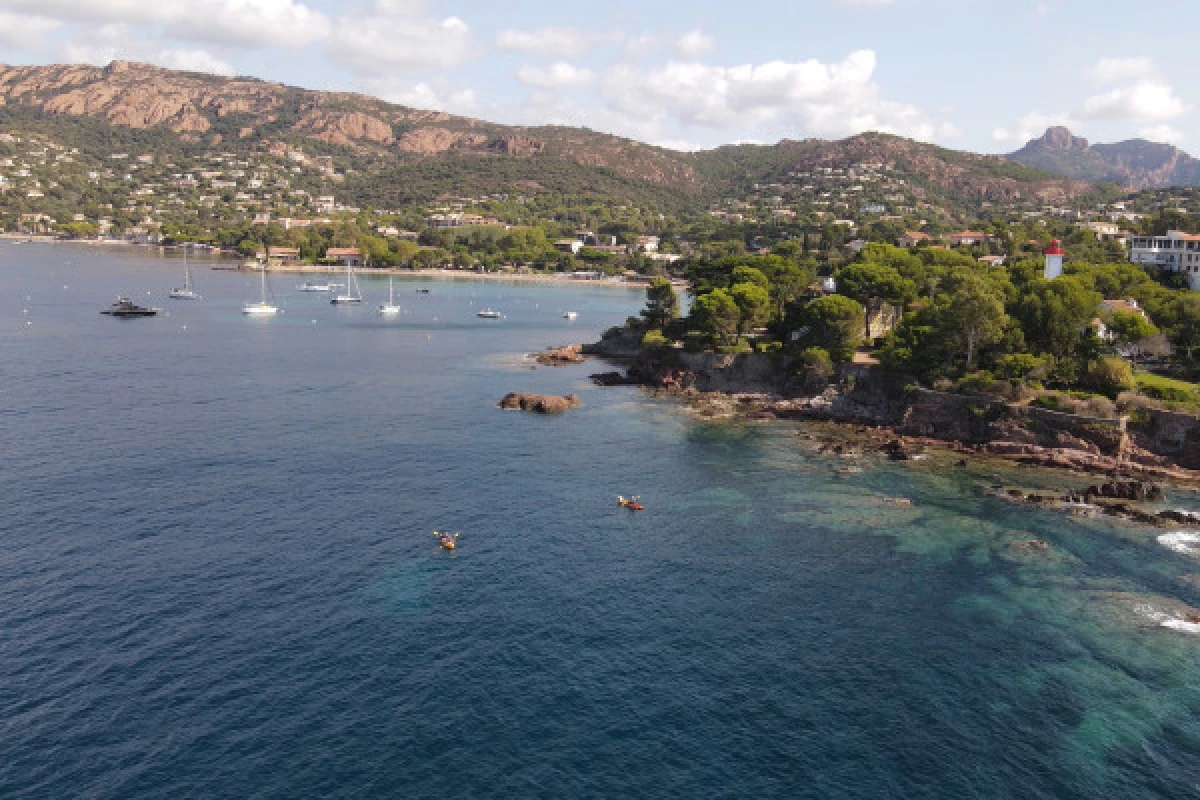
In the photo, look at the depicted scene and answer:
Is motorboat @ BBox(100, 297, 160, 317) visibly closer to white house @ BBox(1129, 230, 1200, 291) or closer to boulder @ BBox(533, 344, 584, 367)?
boulder @ BBox(533, 344, 584, 367)

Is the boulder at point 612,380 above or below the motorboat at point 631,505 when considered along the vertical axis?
above

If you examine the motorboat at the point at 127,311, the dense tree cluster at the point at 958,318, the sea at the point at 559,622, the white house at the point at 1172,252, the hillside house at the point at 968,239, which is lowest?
the sea at the point at 559,622

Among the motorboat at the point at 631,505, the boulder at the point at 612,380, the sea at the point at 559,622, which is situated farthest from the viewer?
the boulder at the point at 612,380

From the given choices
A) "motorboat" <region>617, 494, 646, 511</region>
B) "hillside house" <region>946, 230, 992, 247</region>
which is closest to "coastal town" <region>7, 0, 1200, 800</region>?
"motorboat" <region>617, 494, 646, 511</region>

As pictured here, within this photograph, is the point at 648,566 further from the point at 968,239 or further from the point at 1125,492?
the point at 968,239

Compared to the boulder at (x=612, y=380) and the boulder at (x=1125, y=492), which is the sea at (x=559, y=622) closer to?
the boulder at (x=1125, y=492)

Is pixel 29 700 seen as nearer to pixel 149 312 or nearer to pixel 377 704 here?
pixel 377 704

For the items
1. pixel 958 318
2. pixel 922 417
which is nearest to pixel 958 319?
pixel 958 318

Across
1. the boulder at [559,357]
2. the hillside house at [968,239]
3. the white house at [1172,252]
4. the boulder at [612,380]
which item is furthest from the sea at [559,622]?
the hillside house at [968,239]
